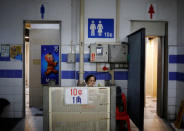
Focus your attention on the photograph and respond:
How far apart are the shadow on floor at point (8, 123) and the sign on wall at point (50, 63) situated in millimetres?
1377

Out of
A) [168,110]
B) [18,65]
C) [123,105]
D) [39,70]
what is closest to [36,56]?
[39,70]

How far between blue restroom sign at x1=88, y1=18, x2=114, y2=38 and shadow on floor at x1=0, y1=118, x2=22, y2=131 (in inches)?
102

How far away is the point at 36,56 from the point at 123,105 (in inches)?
120

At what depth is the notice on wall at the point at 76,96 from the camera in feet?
5.04

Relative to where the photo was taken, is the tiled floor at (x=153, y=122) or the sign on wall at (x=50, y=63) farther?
the sign on wall at (x=50, y=63)

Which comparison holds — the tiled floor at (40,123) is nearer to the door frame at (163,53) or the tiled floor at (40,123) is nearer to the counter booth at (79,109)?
the door frame at (163,53)

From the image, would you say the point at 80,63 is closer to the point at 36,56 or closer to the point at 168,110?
the point at 36,56

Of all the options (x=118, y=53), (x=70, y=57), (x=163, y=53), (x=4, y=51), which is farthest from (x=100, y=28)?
(x=4, y=51)

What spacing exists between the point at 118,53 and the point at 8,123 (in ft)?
9.61

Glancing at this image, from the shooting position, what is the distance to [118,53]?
433 centimetres

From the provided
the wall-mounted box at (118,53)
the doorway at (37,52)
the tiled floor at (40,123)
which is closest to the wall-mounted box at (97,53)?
the wall-mounted box at (118,53)

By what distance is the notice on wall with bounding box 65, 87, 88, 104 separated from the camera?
60.4 inches

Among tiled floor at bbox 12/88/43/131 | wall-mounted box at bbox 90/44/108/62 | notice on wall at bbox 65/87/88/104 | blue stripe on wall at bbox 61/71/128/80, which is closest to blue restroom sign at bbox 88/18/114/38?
wall-mounted box at bbox 90/44/108/62

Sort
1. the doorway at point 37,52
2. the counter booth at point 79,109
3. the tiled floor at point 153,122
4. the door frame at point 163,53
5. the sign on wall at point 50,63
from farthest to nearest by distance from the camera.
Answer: the doorway at point 37,52
the sign on wall at point 50,63
the door frame at point 163,53
the tiled floor at point 153,122
the counter booth at point 79,109
